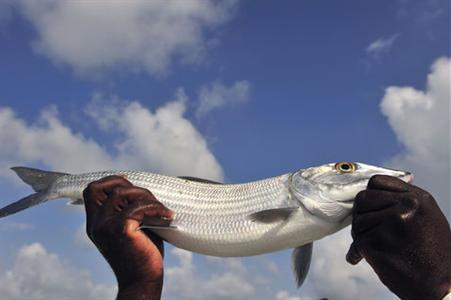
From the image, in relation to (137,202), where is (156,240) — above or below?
below

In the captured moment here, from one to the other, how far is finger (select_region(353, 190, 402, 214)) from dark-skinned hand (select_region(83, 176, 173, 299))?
3.04 metres

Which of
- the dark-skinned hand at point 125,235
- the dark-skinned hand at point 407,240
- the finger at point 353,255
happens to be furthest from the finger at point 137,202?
the dark-skinned hand at point 407,240

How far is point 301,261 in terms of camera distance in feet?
23.9

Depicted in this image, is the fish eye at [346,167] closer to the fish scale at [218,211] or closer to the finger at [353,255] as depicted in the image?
the fish scale at [218,211]

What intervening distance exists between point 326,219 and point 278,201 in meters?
0.82

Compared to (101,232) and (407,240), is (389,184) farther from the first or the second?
(101,232)

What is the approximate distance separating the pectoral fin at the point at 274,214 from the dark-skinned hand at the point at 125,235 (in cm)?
159

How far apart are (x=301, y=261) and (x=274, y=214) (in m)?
0.88

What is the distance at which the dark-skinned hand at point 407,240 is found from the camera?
16.4 ft

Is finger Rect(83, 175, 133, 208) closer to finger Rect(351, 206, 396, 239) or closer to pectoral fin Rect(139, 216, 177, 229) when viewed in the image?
pectoral fin Rect(139, 216, 177, 229)

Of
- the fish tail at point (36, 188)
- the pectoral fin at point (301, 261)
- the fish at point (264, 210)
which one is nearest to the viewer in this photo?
the fish at point (264, 210)

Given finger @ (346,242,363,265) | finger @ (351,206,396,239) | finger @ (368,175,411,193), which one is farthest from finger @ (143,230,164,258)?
finger @ (368,175,411,193)

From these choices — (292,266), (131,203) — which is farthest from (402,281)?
(131,203)

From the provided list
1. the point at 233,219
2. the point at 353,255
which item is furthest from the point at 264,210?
the point at 353,255
